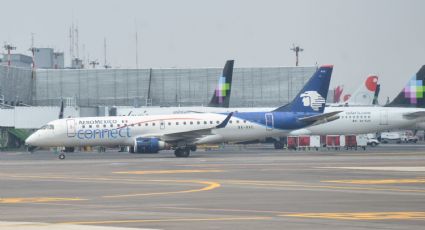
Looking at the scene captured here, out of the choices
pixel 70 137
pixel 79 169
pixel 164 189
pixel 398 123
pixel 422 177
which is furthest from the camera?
pixel 398 123

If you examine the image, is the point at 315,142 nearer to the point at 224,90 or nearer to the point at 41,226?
the point at 224,90

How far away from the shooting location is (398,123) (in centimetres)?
9656

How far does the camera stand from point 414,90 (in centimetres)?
9488

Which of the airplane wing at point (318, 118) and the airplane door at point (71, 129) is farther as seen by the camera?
the airplane wing at point (318, 118)

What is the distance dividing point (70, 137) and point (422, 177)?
139ft

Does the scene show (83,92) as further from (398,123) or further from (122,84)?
(398,123)

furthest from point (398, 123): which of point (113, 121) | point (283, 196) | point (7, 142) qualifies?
point (283, 196)

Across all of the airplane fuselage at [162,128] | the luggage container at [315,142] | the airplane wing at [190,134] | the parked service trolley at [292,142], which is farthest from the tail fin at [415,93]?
the airplane wing at [190,134]

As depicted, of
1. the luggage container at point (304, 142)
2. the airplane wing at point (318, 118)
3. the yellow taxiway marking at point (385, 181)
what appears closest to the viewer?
the yellow taxiway marking at point (385, 181)

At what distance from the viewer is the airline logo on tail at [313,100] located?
275 ft

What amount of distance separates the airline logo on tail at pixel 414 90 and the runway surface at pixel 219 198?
4025cm

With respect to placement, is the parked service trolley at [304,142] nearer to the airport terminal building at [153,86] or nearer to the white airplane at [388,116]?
the white airplane at [388,116]

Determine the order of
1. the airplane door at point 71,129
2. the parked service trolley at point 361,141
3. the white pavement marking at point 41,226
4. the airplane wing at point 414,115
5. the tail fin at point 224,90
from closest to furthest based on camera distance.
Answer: the white pavement marking at point 41,226, the airplane door at point 71,129, the airplane wing at point 414,115, the parked service trolley at point 361,141, the tail fin at point 224,90

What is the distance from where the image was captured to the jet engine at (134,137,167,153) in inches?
3081
